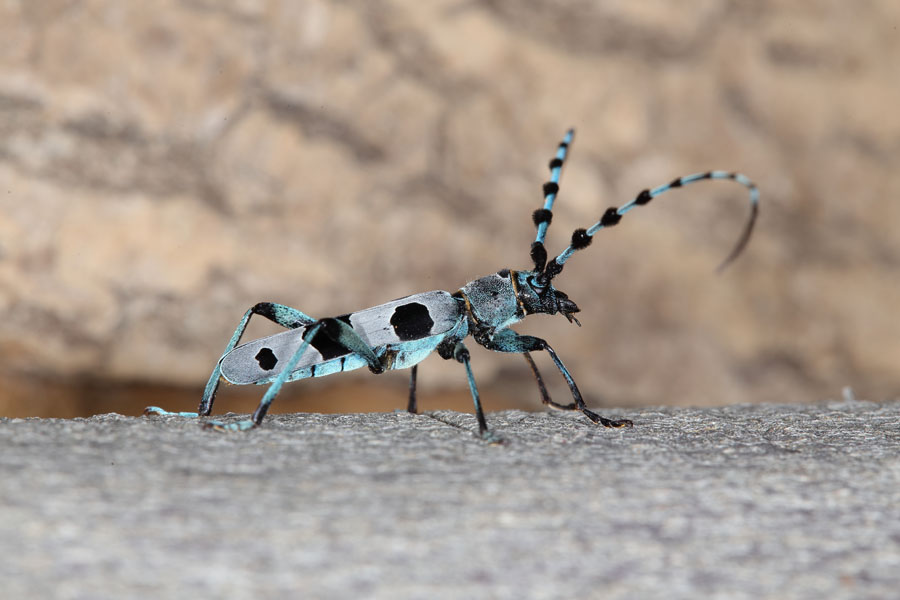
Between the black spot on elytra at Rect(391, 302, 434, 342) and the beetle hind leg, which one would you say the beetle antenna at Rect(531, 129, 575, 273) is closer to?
the black spot on elytra at Rect(391, 302, 434, 342)

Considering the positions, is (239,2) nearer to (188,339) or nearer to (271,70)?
(271,70)

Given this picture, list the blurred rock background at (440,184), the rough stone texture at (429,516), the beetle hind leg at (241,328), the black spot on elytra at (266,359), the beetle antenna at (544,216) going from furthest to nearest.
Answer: the blurred rock background at (440,184) → the beetle antenna at (544,216) → the black spot on elytra at (266,359) → the beetle hind leg at (241,328) → the rough stone texture at (429,516)

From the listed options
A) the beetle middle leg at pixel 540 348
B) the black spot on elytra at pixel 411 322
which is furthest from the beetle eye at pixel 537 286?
the black spot on elytra at pixel 411 322

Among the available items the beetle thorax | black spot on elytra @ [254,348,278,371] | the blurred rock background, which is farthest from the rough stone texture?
the blurred rock background

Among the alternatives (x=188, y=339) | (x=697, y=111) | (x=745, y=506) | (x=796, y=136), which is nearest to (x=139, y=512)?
(x=745, y=506)

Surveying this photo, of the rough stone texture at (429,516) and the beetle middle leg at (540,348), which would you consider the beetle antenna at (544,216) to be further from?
the rough stone texture at (429,516)
